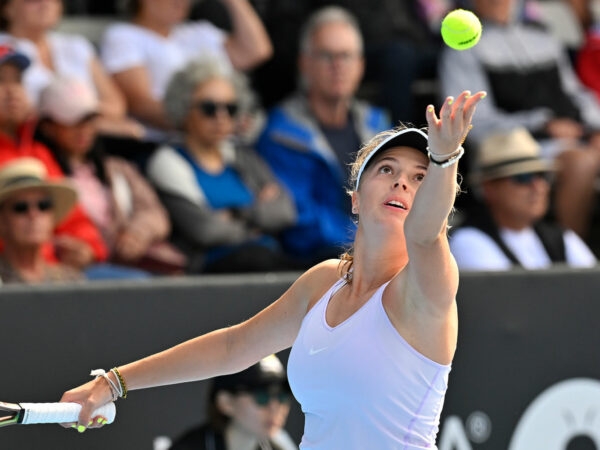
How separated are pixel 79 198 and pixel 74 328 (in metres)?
1.13

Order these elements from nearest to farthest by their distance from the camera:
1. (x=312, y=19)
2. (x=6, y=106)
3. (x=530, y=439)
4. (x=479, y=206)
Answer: (x=530, y=439), (x=6, y=106), (x=479, y=206), (x=312, y=19)

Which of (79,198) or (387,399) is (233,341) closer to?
(387,399)

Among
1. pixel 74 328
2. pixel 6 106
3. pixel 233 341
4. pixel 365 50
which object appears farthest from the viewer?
pixel 365 50

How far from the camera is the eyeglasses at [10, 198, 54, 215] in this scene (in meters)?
5.41

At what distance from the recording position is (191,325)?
5.00 meters

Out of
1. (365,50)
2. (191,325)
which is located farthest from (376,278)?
(365,50)

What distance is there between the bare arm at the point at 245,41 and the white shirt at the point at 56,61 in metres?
0.93

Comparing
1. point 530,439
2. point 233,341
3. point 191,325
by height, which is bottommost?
point 530,439

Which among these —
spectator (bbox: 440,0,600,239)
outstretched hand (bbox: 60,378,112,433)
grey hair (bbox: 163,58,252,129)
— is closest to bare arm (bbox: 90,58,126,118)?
grey hair (bbox: 163,58,252,129)

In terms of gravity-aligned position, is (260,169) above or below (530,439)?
above

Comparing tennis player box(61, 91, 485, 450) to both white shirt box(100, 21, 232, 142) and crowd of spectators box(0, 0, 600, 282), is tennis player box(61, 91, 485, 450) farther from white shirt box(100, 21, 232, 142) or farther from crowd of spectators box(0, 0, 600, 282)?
white shirt box(100, 21, 232, 142)

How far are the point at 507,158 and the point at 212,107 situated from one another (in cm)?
155

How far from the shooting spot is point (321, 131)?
681 cm

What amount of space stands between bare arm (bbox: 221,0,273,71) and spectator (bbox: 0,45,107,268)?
1.63 meters
